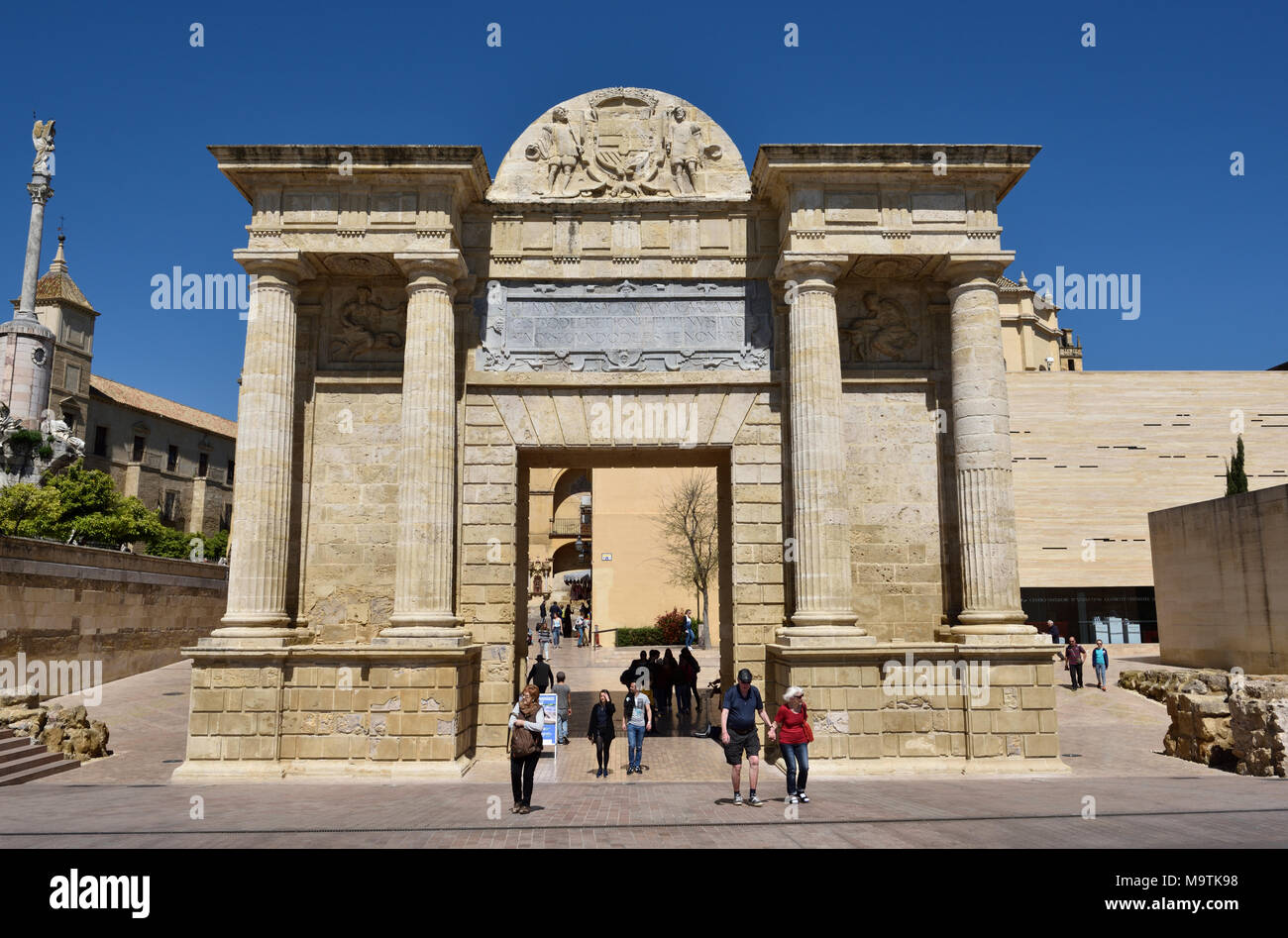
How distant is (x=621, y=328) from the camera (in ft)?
50.8

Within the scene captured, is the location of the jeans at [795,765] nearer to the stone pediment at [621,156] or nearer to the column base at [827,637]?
the column base at [827,637]

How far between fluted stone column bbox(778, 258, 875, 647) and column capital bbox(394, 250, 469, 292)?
536 cm

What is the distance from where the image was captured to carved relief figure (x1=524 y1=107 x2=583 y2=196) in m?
15.8

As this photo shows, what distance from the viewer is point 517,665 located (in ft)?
50.9

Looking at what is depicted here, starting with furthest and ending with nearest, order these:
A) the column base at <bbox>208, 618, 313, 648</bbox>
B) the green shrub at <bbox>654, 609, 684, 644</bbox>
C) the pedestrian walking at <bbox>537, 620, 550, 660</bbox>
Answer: the green shrub at <bbox>654, 609, 684, 644</bbox> < the pedestrian walking at <bbox>537, 620, 550, 660</bbox> < the column base at <bbox>208, 618, 313, 648</bbox>

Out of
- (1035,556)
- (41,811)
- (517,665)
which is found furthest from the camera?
(1035,556)

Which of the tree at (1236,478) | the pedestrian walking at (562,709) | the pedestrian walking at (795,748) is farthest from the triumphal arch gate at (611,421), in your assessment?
the tree at (1236,478)

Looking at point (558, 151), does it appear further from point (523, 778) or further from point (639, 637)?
point (639, 637)

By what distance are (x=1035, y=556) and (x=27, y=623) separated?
3784 cm

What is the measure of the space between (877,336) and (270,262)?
10.2 metres
